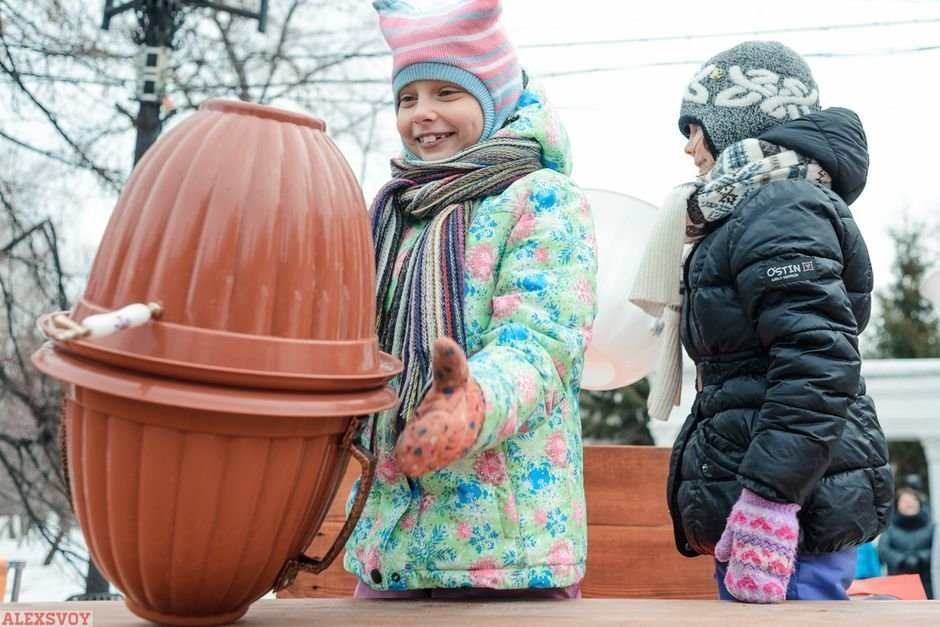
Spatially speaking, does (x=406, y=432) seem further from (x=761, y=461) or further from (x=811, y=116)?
(x=811, y=116)

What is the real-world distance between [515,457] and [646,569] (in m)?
1.26

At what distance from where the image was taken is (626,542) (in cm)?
247

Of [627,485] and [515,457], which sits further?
[627,485]

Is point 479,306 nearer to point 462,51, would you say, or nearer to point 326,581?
point 462,51

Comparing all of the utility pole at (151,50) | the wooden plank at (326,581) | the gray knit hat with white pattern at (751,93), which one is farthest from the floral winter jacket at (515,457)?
the utility pole at (151,50)

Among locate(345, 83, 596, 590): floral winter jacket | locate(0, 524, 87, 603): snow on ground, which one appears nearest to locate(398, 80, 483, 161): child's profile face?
locate(345, 83, 596, 590): floral winter jacket

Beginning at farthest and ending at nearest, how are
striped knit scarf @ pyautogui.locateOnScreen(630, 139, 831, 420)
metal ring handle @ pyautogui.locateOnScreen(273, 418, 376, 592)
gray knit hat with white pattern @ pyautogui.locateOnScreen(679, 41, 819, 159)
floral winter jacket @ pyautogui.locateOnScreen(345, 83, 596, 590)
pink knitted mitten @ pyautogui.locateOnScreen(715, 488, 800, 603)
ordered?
gray knit hat with white pattern @ pyautogui.locateOnScreen(679, 41, 819, 159) → striped knit scarf @ pyautogui.locateOnScreen(630, 139, 831, 420) → pink knitted mitten @ pyautogui.locateOnScreen(715, 488, 800, 603) → floral winter jacket @ pyautogui.locateOnScreen(345, 83, 596, 590) → metal ring handle @ pyautogui.locateOnScreen(273, 418, 376, 592)

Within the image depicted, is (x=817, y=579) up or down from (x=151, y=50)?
down

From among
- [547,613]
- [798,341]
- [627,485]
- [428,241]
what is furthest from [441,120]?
[627,485]

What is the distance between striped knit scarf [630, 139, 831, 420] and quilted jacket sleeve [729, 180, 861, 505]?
19 cm

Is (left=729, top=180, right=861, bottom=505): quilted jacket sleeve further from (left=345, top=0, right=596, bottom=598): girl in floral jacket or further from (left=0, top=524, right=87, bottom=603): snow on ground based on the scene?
(left=0, top=524, right=87, bottom=603): snow on ground

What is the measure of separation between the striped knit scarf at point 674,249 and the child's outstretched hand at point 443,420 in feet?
3.22

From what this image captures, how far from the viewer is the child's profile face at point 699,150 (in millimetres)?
2040

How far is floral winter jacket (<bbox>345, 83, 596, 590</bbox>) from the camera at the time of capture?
129cm
